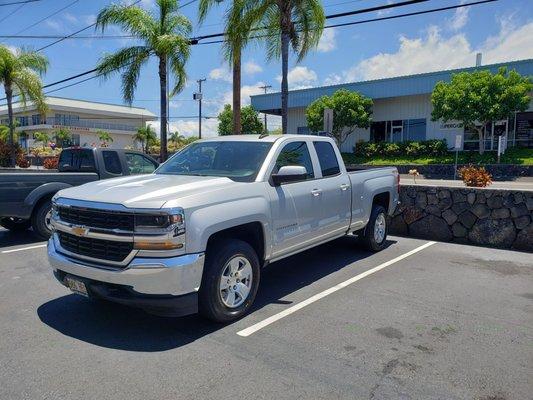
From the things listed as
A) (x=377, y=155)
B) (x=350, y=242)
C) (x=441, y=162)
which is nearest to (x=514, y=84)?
(x=441, y=162)

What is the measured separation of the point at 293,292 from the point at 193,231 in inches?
81.9

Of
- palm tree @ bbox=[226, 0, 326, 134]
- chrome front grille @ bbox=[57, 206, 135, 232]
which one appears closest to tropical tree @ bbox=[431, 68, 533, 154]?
palm tree @ bbox=[226, 0, 326, 134]

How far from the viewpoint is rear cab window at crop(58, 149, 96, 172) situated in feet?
31.2

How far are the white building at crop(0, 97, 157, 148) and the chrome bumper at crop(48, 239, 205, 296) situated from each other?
2955 inches

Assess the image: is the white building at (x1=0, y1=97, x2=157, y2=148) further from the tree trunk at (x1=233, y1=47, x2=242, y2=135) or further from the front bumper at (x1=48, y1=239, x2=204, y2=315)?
the front bumper at (x1=48, y1=239, x2=204, y2=315)

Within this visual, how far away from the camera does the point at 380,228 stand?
799cm

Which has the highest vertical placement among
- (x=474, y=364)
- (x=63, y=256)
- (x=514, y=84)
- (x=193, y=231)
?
(x=514, y=84)

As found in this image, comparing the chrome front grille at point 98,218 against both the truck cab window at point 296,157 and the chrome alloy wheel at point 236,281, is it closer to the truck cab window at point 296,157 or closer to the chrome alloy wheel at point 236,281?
the chrome alloy wheel at point 236,281

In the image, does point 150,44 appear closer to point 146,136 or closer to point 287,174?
point 287,174

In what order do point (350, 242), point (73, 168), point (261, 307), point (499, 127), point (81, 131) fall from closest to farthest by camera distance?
point (261, 307), point (350, 242), point (73, 168), point (499, 127), point (81, 131)

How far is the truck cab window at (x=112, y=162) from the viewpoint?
952 centimetres

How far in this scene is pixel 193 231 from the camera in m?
4.14

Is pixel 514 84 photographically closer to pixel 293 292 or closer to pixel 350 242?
pixel 350 242

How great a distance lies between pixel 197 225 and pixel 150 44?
14.8 m
